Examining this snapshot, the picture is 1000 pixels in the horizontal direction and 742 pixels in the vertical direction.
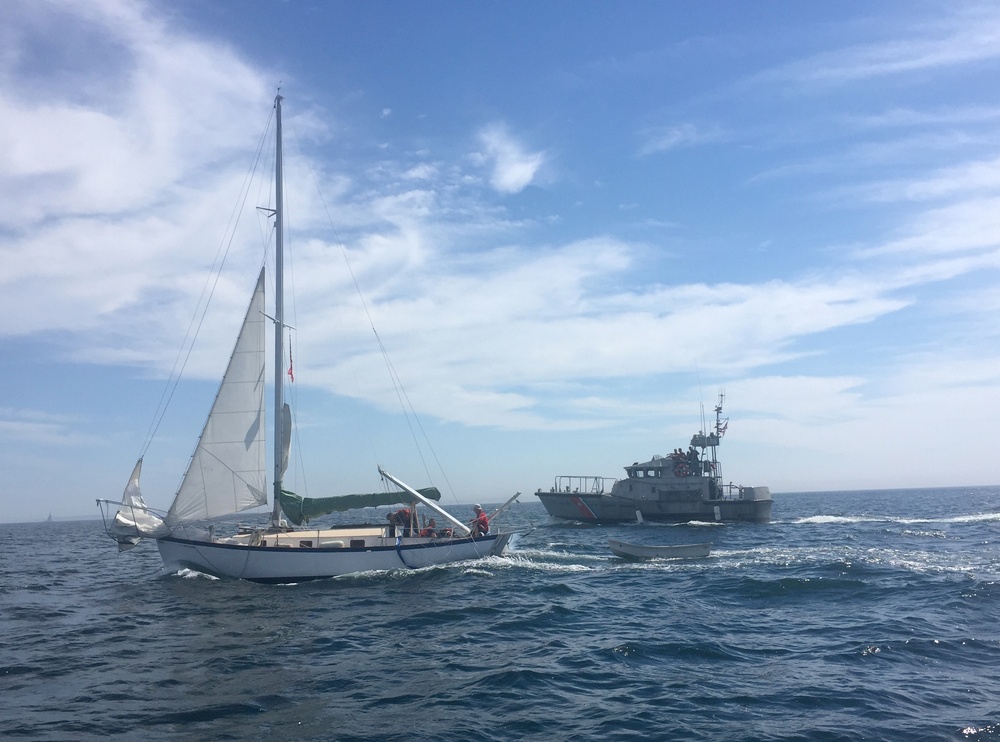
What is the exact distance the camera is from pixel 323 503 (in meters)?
28.1

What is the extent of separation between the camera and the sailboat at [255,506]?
25453 mm

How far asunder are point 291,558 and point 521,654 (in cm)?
1242

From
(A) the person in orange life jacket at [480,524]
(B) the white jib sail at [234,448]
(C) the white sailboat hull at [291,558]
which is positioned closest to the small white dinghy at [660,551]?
(A) the person in orange life jacket at [480,524]

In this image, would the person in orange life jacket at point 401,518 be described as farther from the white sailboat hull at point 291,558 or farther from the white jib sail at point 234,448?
the white jib sail at point 234,448

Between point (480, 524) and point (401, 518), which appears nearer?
point (401, 518)

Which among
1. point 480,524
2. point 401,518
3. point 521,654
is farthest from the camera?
point 480,524

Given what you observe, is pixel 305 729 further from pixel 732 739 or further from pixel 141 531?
pixel 141 531

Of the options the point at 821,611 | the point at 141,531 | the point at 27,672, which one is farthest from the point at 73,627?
the point at 821,611

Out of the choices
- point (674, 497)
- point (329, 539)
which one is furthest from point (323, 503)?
point (674, 497)

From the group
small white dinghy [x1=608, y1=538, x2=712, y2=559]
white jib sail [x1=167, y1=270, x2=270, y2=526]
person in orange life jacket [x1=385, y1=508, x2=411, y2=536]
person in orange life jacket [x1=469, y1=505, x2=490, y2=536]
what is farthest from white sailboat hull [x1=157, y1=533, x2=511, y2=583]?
small white dinghy [x1=608, y1=538, x2=712, y2=559]

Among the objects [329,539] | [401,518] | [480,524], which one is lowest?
[329,539]

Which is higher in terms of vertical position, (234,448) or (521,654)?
(234,448)

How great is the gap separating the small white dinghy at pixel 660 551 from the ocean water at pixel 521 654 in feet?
10.2

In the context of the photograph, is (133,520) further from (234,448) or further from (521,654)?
(521,654)
